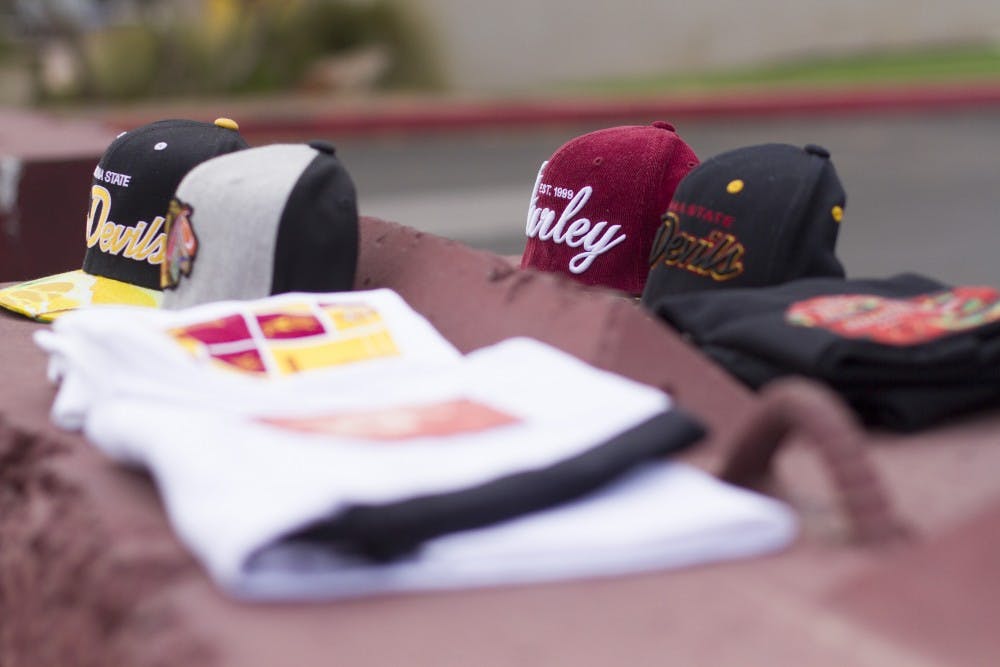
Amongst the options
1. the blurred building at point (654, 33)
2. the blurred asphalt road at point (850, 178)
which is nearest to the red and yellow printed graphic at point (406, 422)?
the blurred asphalt road at point (850, 178)

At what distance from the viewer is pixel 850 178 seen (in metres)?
8.11

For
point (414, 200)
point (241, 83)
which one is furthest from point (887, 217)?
point (241, 83)

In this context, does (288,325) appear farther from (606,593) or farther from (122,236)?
(122,236)

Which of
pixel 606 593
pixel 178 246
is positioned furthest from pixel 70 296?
pixel 606 593

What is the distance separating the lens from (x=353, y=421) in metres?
1.17

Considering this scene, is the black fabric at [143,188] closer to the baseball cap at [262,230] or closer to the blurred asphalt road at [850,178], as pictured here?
the baseball cap at [262,230]

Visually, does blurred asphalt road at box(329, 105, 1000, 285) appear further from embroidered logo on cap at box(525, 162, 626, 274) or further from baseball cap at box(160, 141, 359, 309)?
baseball cap at box(160, 141, 359, 309)

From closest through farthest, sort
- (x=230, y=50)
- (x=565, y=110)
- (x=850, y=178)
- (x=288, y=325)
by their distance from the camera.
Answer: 1. (x=288, y=325)
2. (x=850, y=178)
3. (x=565, y=110)
4. (x=230, y=50)

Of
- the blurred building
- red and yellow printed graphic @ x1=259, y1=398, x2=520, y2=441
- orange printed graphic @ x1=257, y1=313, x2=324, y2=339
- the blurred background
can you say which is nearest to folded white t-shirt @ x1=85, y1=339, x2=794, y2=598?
red and yellow printed graphic @ x1=259, y1=398, x2=520, y2=441

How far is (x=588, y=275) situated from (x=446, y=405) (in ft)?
2.48

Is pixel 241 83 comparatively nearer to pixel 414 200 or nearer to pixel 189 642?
pixel 414 200

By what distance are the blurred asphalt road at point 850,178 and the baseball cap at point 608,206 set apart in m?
3.86

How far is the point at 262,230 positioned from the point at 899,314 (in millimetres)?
764

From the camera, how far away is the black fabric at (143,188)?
6.30 ft
